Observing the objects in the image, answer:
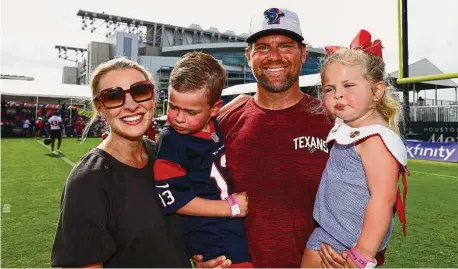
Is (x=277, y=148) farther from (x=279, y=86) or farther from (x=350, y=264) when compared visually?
(x=350, y=264)

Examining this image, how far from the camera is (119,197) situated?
1921 mm

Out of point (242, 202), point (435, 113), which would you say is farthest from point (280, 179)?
point (435, 113)

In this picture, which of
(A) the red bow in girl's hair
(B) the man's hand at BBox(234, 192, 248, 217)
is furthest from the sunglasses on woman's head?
(A) the red bow in girl's hair

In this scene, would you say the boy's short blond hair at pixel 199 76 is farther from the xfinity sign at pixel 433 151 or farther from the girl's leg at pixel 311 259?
the xfinity sign at pixel 433 151

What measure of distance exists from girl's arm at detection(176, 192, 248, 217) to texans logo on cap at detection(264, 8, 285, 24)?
1.24 m

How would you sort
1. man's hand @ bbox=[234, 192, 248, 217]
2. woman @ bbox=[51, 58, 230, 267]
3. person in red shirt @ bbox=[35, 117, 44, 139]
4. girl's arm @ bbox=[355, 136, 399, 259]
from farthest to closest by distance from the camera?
person in red shirt @ bbox=[35, 117, 44, 139], man's hand @ bbox=[234, 192, 248, 217], girl's arm @ bbox=[355, 136, 399, 259], woman @ bbox=[51, 58, 230, 267]

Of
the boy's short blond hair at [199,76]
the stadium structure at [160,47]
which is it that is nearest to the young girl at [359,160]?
the boy's short blond hair at [199,76]

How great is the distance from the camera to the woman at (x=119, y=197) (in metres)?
Result: 1.78

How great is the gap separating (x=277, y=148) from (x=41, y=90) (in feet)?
103

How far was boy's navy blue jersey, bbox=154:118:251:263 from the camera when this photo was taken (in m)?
2.29

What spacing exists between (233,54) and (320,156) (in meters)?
67.1

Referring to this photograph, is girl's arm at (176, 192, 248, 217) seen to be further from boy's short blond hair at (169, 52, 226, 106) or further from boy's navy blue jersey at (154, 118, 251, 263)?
boy's short blond hair at (169, 52, 226, 106)

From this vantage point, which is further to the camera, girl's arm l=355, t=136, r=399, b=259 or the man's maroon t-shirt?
the man's maroon t-shirt

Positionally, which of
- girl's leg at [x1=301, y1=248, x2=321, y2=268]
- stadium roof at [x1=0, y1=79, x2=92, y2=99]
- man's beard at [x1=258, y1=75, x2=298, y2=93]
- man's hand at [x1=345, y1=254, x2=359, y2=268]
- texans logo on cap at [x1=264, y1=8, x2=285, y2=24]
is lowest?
girl's leg at [x1=301, y1=248, x2=321, y2=268]
